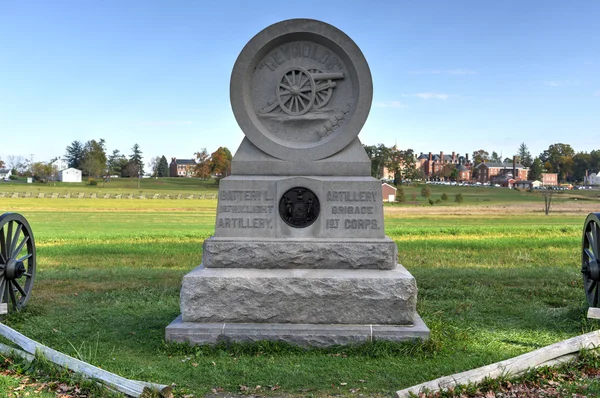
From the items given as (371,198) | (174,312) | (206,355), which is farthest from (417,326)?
(174,312)

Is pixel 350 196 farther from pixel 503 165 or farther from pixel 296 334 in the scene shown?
pixel 503 165

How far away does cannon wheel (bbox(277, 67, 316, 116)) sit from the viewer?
7695 mm

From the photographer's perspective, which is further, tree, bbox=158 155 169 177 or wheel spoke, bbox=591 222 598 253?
tree, bbox=158 155 169 177

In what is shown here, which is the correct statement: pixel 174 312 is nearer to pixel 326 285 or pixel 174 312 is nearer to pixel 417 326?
pixel 326 285

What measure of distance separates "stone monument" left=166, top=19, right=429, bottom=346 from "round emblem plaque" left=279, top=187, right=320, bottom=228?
1cm

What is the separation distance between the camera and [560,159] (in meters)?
101

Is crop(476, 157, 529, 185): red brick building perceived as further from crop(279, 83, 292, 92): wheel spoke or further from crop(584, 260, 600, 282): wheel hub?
crop(279, 83, 292, 92): wheel spoke

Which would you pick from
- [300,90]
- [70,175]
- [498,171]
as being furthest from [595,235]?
[498,171]

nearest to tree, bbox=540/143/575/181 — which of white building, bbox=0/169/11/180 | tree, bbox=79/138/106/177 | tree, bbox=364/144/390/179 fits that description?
tree, bbox=364/144/390/179

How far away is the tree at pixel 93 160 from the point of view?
322 ft

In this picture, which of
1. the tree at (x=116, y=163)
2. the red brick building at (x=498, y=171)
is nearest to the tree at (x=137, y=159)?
the tree at (x=116, y=163)

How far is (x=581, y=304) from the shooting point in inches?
372

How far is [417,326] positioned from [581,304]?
4.13 metres

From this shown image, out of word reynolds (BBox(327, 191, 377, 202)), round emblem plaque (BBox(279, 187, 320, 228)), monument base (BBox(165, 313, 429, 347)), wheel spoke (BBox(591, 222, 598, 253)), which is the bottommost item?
monument base (BBox(165, 313, 429, 347))
